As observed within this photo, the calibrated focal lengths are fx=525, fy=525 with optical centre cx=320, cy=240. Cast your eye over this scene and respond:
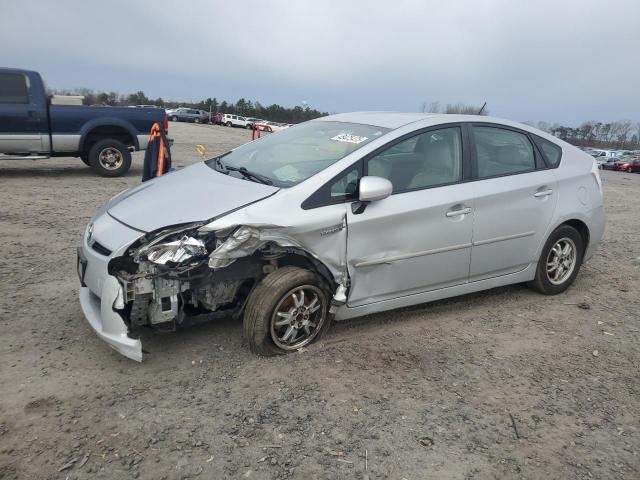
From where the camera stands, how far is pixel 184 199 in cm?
358

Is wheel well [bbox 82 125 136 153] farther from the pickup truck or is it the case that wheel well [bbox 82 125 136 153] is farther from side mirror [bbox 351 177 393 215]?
side mirror [bbox 351 177 393 215]

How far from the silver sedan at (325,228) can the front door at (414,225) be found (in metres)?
0.01

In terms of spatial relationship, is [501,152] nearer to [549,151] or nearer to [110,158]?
[549,151]

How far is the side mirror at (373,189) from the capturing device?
353 centimetres

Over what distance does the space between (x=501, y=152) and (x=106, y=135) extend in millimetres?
8592

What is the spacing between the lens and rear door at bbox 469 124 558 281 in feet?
13.8

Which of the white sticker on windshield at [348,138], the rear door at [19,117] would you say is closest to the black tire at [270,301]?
the white sticker on windshield at [348,138]

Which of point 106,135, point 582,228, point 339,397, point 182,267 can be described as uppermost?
point 106,135

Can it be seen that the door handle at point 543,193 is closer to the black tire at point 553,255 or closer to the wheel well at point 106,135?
the black tire at point 553,255

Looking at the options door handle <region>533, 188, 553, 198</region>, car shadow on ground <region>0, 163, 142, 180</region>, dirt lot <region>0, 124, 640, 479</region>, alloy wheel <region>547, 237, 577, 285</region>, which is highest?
door handle <region>533, 188, 553, 198</region>

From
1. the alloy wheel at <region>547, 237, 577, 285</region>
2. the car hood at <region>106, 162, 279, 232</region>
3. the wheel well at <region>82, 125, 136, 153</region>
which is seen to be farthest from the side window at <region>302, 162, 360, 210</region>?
the wheel well at <region>82, 125, 136, 153</region>

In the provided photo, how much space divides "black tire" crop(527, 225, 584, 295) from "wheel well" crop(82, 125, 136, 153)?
337 inches

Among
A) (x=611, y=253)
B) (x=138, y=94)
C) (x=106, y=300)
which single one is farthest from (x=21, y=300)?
(x=138, y=94)

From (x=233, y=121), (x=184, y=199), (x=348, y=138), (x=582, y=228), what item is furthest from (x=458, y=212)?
(x=233, y=121)
